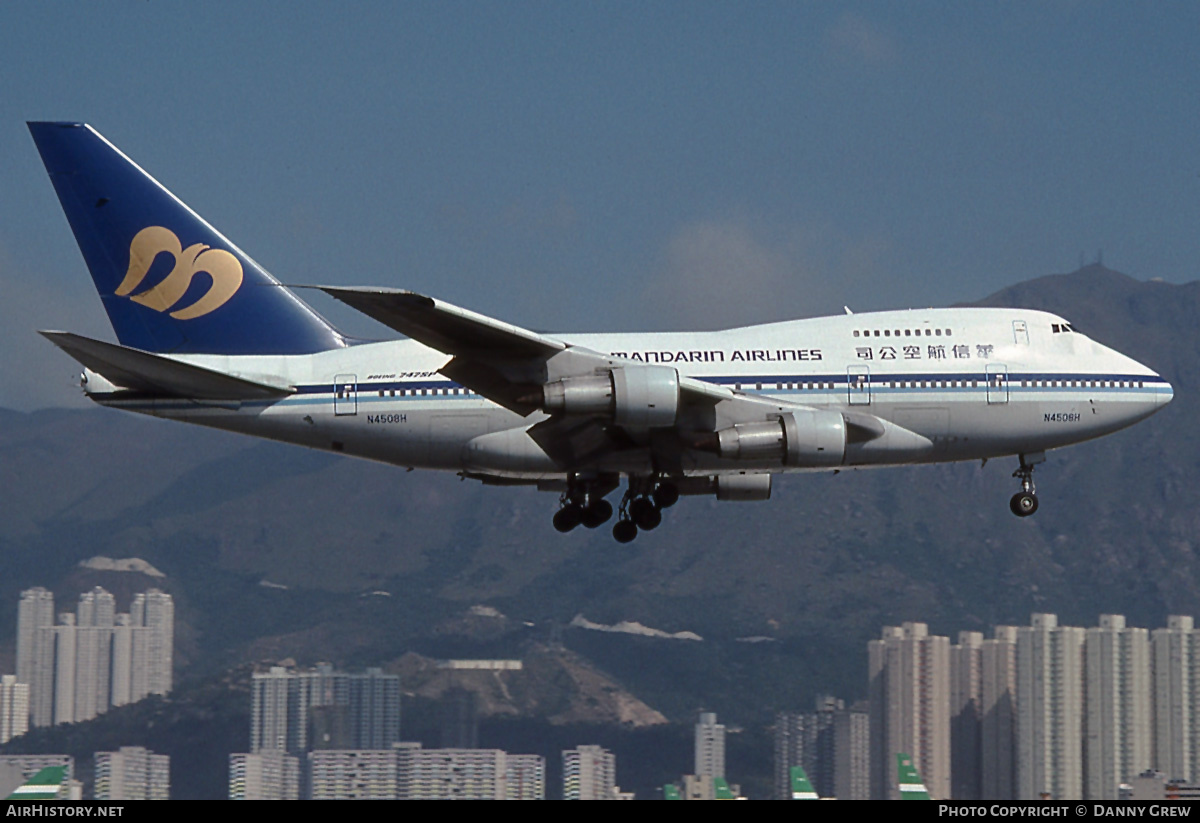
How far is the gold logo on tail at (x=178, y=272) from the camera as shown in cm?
4200

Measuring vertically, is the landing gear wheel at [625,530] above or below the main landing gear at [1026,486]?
below

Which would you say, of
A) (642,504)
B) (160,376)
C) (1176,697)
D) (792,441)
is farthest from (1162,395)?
(1176,697)

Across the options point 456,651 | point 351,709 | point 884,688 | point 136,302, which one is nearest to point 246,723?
point 351,709

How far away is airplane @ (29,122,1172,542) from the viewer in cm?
3778

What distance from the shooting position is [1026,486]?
141 ft

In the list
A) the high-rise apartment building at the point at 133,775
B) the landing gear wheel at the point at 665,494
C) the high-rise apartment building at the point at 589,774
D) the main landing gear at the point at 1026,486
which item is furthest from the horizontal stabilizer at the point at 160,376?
the high-rise apartment building at the point at 133,775

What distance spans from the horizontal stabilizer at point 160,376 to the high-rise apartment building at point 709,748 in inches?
3932

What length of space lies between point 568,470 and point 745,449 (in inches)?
201

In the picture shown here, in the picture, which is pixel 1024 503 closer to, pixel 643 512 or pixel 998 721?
pixel 643 512

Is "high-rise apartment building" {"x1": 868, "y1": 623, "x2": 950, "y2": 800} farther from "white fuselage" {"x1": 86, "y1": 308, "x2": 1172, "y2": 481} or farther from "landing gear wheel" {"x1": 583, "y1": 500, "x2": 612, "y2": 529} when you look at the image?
"white fuselage" {"x1": 86, "y1": 308, "x2": 1172, "y2": 481}

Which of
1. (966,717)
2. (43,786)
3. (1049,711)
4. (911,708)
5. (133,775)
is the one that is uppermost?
(911,708)

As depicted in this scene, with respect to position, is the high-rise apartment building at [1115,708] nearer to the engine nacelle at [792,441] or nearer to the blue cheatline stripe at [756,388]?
the blue cheatline stripe at [756,388]

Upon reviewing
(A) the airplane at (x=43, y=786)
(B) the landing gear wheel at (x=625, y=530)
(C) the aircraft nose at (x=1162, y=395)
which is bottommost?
(A) the airplane at (x=43, y=786)

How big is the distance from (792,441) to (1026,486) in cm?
884
